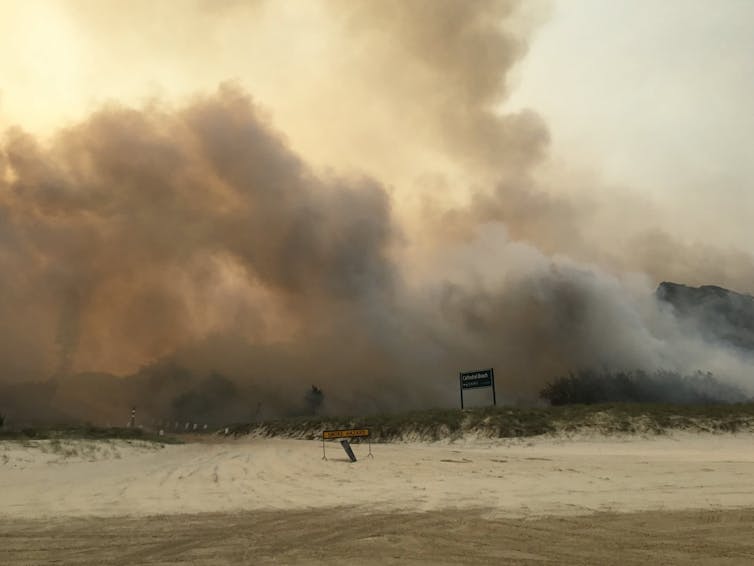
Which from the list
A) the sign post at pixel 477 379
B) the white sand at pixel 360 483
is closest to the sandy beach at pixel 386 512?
the white sand at pixel 360 483

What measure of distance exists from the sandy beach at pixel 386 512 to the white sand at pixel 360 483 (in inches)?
2.7

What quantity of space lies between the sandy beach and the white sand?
0.23 ft

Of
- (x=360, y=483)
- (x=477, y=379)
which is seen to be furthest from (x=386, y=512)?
(x=477, y=379)

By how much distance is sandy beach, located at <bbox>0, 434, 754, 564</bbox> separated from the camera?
7879 mm

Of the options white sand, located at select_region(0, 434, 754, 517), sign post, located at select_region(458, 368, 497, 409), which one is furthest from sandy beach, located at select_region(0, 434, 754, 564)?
sign post, located at select_region(458, 368, 497, 409)

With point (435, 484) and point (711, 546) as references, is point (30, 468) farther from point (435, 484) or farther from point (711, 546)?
point (711, 546)

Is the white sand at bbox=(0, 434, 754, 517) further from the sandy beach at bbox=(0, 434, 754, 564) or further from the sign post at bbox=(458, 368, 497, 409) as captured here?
the sign post at bbox=(458, 368, 497, 409)

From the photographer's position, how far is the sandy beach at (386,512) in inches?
310

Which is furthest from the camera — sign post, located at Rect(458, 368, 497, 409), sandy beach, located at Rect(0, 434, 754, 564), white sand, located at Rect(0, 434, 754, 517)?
sign post, located at Rect(458, 368, 497, 409)

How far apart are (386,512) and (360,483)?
587cm

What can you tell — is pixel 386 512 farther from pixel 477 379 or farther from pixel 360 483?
pixel 477 379

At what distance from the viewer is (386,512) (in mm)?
11328

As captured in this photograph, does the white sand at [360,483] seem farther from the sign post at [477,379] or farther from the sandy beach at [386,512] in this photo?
the sign post at [477,379]

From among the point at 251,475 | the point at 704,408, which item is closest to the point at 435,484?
the point at 251,475
